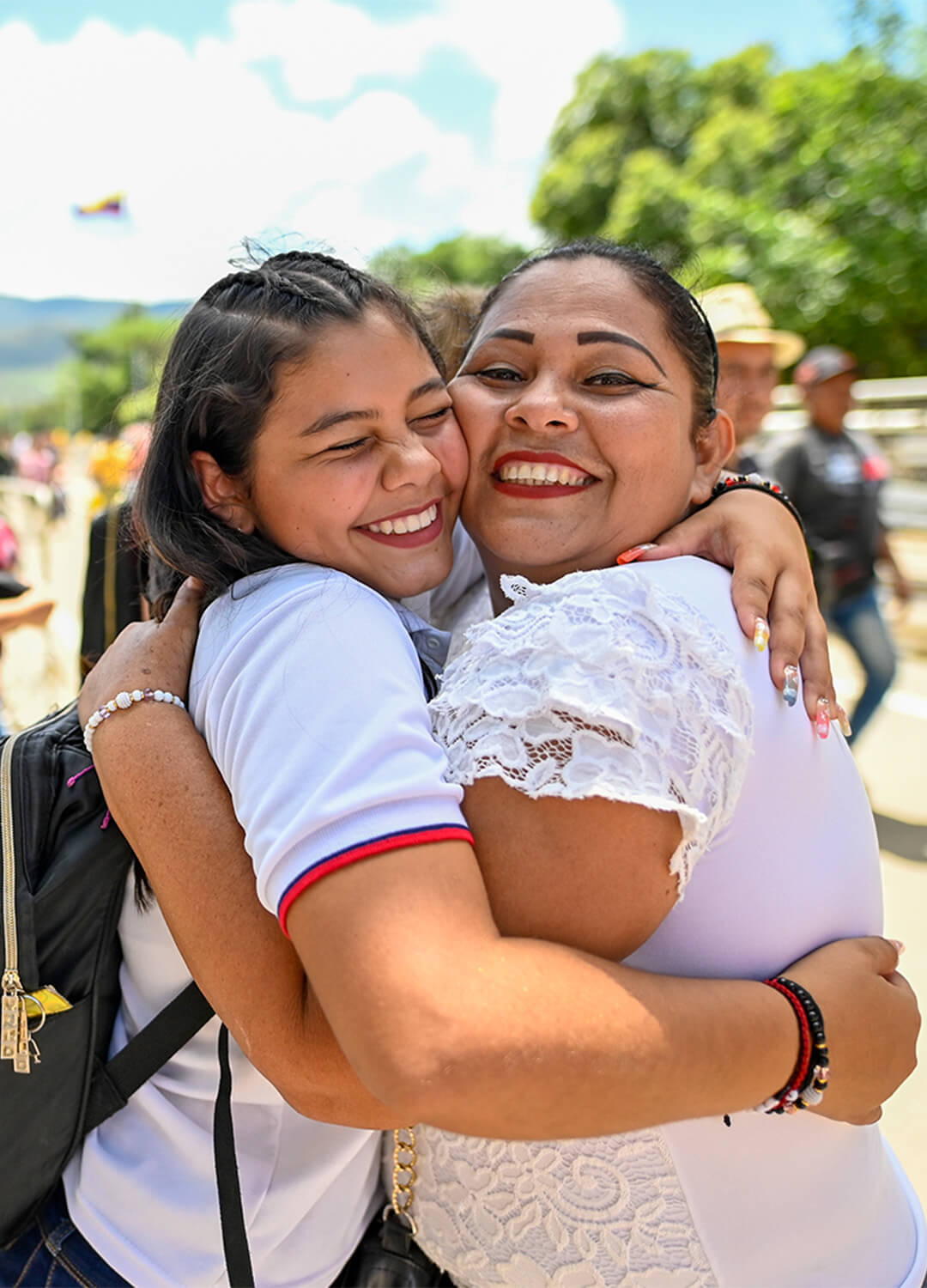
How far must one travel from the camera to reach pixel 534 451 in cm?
160

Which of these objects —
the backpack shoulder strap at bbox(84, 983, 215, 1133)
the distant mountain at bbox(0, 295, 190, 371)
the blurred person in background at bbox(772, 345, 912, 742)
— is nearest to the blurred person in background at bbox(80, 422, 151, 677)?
the distant mountain at bbox(0, 295, 190, 371)

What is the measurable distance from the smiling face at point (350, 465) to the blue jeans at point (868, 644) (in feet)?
14.3

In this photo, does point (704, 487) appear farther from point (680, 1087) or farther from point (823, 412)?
point (823, 412)

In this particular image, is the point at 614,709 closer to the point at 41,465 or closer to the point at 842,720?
the point at 842,720

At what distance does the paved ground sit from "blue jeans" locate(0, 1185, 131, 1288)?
72.9 inches

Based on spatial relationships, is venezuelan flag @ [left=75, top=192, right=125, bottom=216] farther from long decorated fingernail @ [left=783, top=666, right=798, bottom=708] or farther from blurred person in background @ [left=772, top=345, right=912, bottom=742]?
long decorated fingernail @ [left=783, top=666, right=798, bottom=708]

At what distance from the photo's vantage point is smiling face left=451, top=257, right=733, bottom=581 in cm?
158

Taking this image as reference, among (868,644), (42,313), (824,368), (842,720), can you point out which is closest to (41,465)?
(42,313)

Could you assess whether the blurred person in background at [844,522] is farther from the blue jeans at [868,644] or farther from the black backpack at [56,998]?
the black backpack at [56,998]

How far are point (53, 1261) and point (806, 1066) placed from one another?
97 cm

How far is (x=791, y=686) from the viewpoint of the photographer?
131cm

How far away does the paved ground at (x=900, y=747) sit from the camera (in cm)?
324

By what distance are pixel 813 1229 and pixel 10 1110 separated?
0.99 metres

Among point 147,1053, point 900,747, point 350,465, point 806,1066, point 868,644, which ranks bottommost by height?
point 900,747
